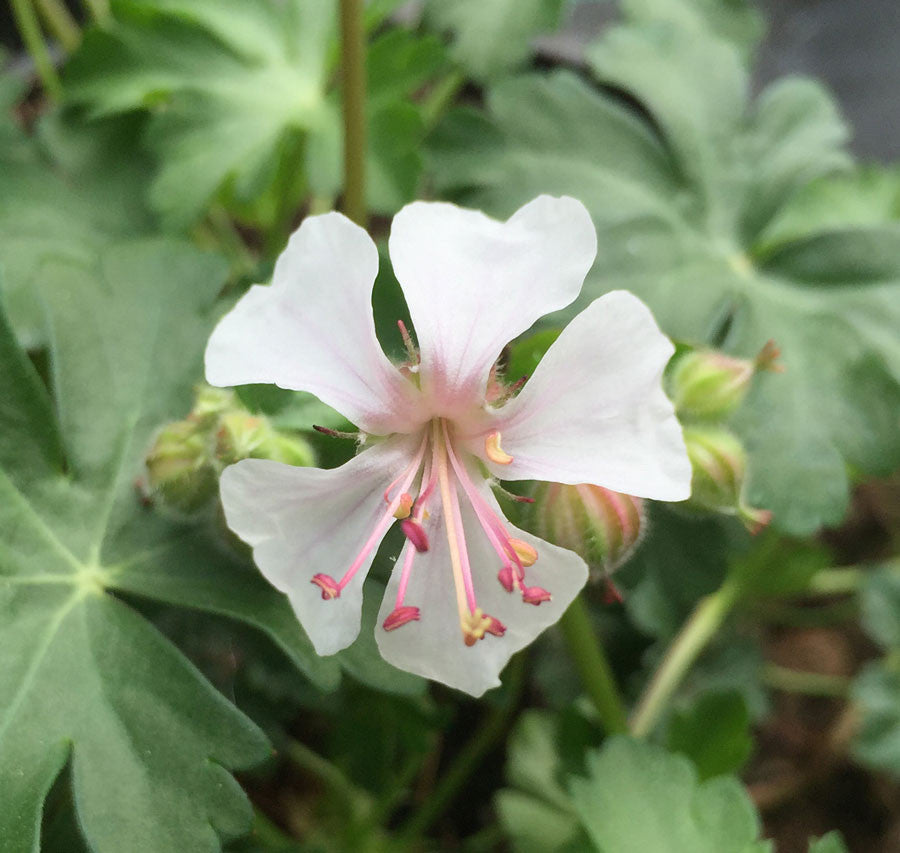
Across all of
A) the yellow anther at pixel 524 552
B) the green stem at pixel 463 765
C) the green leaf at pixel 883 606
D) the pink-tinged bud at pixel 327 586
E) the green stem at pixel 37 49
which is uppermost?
the green stem at pixel 37 49

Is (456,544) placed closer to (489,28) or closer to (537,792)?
(537,792)

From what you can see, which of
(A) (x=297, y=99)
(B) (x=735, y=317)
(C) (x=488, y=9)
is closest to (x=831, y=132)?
(B) (x=735, y=317)

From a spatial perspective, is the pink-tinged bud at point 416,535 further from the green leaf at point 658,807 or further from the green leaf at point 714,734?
the green leaf at point 714,734

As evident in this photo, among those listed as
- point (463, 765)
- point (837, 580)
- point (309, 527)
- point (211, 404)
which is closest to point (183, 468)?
point (211, 404)

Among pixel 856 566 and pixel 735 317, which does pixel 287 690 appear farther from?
pixel 856 566

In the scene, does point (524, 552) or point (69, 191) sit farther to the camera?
point (69, 191)

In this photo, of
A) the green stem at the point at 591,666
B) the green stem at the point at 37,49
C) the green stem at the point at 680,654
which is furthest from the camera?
the green stem at the point at 37,49

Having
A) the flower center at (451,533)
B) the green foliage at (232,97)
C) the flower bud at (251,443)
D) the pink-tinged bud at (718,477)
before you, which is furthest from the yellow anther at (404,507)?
the green foliage at (232,97)
